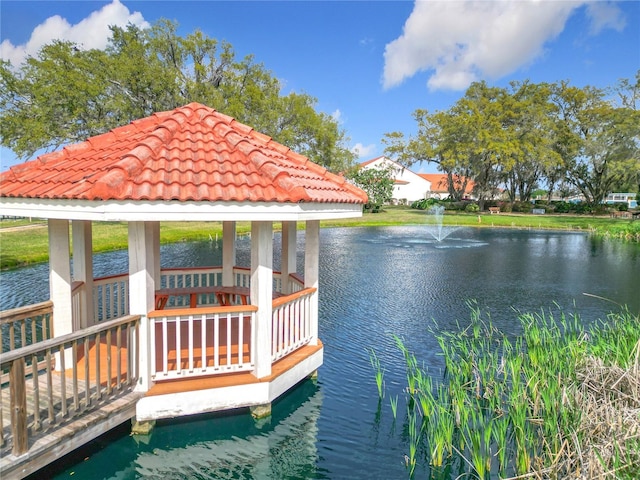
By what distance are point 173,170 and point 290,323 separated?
8.93 ft

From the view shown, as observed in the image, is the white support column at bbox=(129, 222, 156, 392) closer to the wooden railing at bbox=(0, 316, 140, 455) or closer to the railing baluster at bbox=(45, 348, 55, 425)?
the wooden railing at bbox=(0, 316, 140, 455)

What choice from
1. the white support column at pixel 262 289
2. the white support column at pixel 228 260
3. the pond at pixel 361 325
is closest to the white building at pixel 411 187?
the pond at pixel 361 325

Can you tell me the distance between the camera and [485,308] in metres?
12.1

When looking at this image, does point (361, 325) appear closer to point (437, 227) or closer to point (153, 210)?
point (153, 210)

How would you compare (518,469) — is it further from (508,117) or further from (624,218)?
(508,117)

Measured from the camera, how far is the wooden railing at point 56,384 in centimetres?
382

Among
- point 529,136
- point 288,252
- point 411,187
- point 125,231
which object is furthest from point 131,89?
point 411,187

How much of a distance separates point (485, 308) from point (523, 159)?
40.9 metres

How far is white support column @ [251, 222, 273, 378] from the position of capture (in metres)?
5.41

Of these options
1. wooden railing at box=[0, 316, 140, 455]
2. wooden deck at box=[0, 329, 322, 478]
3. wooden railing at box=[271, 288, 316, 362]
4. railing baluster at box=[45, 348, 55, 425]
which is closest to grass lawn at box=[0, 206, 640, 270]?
wooden railing at box=[0, 316, 140, 455]

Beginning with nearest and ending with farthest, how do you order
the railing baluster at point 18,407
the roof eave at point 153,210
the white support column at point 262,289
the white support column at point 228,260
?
the railing baluster at point 18,407
the roof eave at point 153,210
the white support column at point 262,289
the white support column at point 228,260

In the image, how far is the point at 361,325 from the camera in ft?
34.3

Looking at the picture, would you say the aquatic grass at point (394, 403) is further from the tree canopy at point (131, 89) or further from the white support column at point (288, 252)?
the tree canopy at point (131, 89)

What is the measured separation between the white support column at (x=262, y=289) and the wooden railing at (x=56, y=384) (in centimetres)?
140
